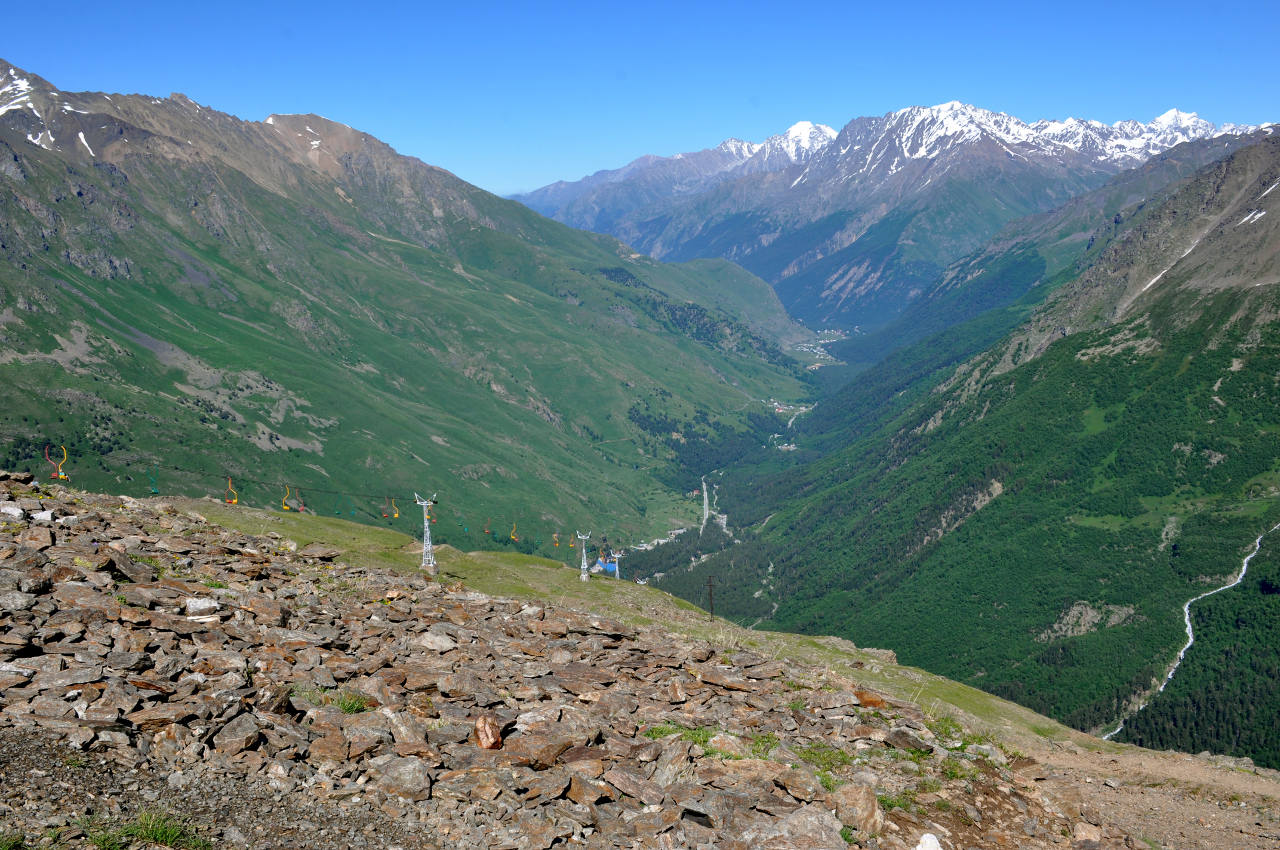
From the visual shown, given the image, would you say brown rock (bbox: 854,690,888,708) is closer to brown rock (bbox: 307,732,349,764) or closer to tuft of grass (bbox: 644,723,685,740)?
tuft of grass (bbox: 644,723,685,740)

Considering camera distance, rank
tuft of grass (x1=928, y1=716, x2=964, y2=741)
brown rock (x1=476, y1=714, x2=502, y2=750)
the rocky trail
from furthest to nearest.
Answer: tuft of grass (x1=928, y1=716, x2=964, y2=741), brown rock (x1=476, y1=714, x2=502, y2=750), the rocky trail

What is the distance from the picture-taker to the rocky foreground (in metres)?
25.0

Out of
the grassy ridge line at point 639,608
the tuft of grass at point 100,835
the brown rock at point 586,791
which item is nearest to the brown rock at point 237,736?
the tuft of grass at point 100,835

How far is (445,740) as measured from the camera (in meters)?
31.0

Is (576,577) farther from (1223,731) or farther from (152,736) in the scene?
(1223,731)

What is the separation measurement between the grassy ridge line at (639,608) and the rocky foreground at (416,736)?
51.1ft

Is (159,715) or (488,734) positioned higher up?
(159,715)

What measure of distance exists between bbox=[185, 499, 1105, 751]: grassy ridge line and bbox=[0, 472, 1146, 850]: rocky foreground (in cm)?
1558

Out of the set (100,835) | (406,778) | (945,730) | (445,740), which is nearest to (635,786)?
(445,740)

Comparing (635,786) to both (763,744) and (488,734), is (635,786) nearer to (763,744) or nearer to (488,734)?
(488,734)

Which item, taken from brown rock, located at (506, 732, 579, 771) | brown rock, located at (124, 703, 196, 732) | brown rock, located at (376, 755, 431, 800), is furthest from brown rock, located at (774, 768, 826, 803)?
brown rock, located at (124, 703, 196, 732)

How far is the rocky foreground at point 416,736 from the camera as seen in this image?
25047 millimetres

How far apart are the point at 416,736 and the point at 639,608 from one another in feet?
184

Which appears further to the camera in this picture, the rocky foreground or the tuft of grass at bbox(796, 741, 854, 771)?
the tuft of grass at bbox(796, 741, 854, 771)
